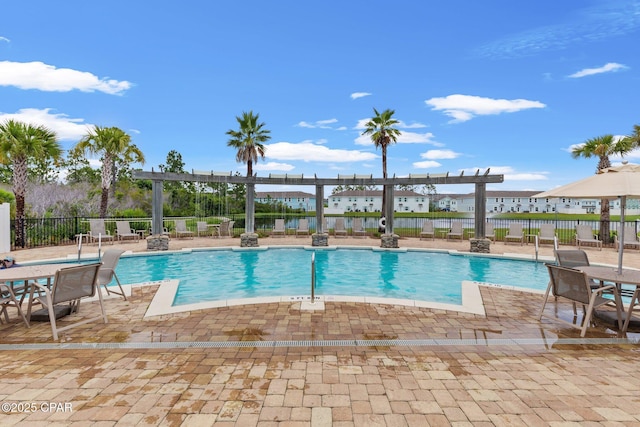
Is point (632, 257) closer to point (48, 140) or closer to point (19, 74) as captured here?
point (48, 140)

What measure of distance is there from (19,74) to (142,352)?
31192 mm

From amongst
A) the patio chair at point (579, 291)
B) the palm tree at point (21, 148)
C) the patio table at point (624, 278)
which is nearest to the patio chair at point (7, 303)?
the patio chair at point (579, 291)

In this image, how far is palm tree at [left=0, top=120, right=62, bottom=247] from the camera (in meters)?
11.9

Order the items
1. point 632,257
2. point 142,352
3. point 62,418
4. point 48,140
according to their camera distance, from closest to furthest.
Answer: point 62,418 → point 142,352 → point 632,257 → point 48,140

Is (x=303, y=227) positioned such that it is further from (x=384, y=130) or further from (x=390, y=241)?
(x=384, y=130)

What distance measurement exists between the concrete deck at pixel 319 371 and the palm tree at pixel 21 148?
10019 millimetres

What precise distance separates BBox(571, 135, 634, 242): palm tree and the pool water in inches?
257

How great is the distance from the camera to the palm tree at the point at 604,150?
14.1 meters

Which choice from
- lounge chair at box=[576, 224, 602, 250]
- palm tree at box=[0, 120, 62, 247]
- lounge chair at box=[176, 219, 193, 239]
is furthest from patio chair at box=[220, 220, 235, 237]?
lounge chair at box=[576, 224, 602, 250]

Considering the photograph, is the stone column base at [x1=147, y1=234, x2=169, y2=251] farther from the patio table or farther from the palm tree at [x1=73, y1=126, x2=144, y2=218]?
the patio table

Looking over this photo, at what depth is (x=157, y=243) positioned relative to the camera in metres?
12.0

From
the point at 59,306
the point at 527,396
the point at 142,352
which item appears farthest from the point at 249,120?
the point at 527,396

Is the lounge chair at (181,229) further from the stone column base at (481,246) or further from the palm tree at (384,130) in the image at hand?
the stone column base at (481,246)

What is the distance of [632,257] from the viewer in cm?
1061
